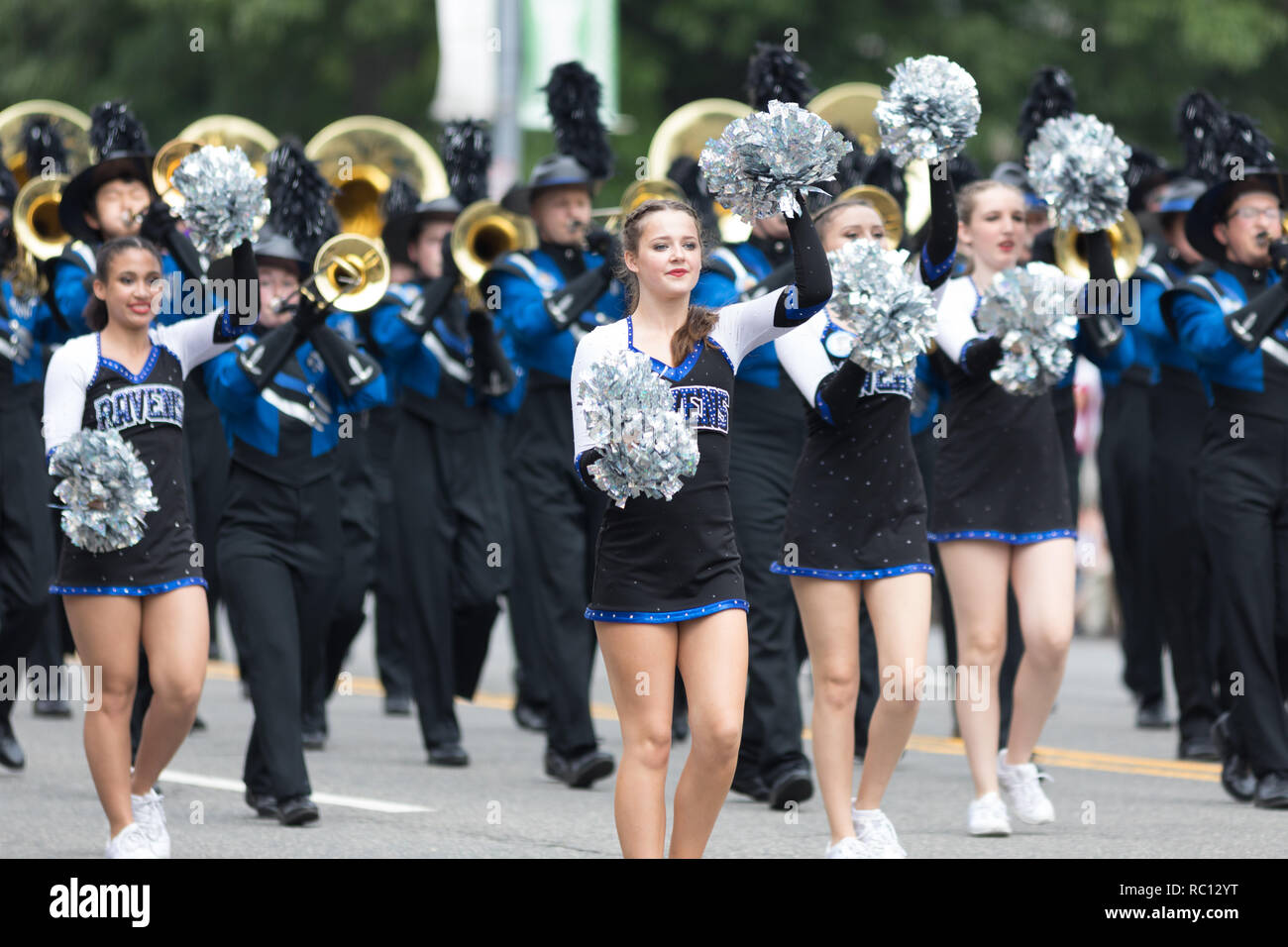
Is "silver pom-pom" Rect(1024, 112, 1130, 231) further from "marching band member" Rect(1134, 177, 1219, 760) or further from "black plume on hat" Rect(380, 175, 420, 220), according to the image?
"black plume on hat" Rect(380, 175, 420, 220)

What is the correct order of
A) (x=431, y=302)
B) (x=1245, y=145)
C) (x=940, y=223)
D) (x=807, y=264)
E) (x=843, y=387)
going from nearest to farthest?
(x=807, y=264) → (x=843, y=387) → (x=940, y=223) → (x=1245, y=145) → (x=431, y=302)

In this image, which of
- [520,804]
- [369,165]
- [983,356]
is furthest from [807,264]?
[369,165]

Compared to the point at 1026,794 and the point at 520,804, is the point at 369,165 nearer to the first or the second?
the point at 520,804

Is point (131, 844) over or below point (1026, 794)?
over

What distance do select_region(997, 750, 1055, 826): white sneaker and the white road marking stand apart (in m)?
2.07

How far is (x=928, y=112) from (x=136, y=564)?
9.10 feet

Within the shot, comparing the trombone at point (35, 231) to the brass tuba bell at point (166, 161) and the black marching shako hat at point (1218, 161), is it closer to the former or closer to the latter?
the brass tuba bell at point (166, 161)

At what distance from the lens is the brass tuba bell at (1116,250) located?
33.7 ft

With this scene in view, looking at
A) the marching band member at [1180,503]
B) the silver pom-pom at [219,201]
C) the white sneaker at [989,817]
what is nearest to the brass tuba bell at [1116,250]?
the marching band member at [1180,503]

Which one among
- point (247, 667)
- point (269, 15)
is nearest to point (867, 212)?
point (247, 667)

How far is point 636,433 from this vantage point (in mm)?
6051

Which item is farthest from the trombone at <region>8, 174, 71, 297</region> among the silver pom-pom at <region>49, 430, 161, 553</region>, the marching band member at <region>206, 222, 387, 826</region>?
the silver pom-pom at <region>49, 430, 161, 553</region>

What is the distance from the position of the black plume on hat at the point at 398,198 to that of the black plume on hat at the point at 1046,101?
115 inches

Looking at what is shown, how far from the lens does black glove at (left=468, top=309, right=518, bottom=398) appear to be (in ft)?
34.2
